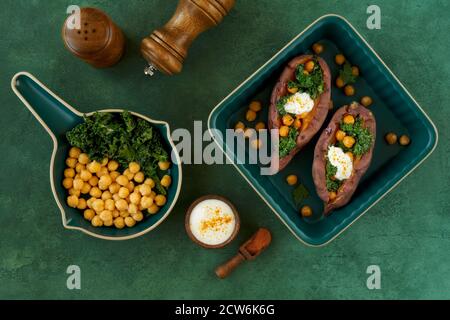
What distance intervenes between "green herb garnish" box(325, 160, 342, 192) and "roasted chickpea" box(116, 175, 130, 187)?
0.84 metres

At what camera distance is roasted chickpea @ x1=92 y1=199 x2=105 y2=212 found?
1732 millimetres

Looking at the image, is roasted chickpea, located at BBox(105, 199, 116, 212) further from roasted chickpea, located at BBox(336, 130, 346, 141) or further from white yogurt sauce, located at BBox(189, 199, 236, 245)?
roasted chickpea, located at BBox(336, 130, 346, 141)

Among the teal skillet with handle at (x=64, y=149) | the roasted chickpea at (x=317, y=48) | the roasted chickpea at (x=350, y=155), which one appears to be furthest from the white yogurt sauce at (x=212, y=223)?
the roasted chickpea at (x=317, y=48)

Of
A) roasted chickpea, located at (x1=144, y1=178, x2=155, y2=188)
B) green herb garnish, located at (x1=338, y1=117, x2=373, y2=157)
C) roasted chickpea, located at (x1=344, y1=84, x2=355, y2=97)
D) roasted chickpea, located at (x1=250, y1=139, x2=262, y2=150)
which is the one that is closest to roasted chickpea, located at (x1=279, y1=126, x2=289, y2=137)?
roasted chickpea, located at (x1=250, y1=139, x2=262, y2=150)

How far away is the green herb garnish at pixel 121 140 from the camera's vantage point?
1.67m

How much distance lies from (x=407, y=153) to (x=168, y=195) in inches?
40.3

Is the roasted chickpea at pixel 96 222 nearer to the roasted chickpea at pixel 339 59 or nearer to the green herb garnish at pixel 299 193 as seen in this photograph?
the green herb garnish at pixel 299 193

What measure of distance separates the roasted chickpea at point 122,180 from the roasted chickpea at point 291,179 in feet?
2.26

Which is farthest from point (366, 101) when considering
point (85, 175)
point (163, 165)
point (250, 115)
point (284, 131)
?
point (85, 175)

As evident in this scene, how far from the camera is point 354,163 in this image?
1742 millimetres

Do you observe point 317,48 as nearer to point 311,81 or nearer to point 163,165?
point 311,81

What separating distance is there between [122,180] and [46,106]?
16.3 inches
